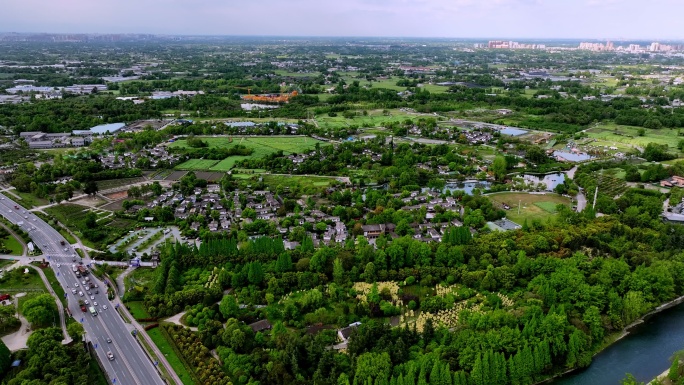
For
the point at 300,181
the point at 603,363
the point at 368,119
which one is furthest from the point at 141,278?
the point at 368,119

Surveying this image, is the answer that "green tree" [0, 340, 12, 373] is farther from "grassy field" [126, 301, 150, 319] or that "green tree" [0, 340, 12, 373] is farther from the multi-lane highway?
"grassy field" [126, 301, 150, 319]

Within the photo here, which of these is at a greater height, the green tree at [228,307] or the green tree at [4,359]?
the green tree at [228,307]

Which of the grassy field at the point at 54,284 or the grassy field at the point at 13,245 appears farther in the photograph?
the grassy field at the point at 13,245

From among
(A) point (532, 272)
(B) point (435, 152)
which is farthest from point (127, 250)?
(B) point (435, 152)

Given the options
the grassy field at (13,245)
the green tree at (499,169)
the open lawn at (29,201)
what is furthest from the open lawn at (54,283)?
the green tree at (499,169)

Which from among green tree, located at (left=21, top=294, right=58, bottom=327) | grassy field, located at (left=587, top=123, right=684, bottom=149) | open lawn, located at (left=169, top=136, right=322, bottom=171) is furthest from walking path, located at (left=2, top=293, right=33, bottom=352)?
grassy field, located at (left=587, top=123, right=684, bottom=149)

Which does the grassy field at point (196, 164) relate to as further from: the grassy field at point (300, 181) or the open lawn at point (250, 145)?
the grassy field at point (300, 181)
